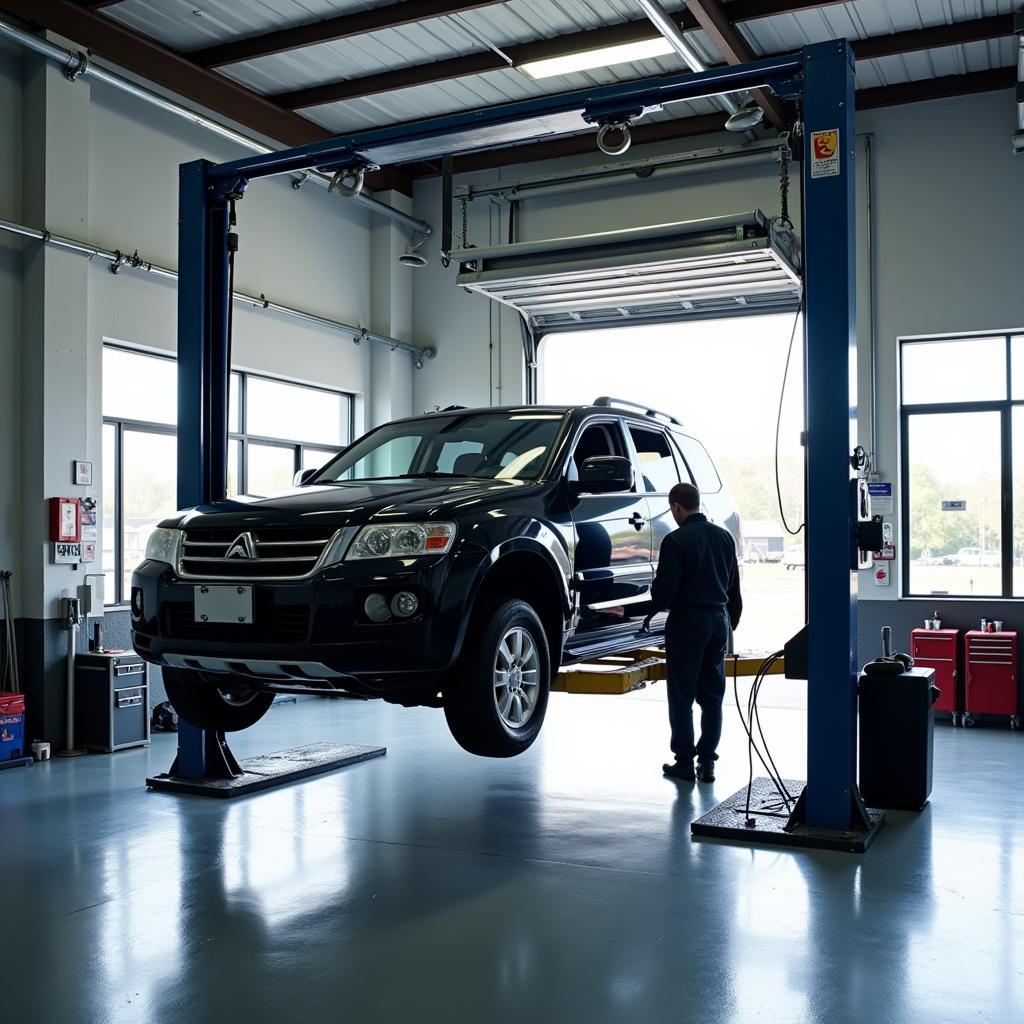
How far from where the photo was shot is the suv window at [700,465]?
681 centimetres

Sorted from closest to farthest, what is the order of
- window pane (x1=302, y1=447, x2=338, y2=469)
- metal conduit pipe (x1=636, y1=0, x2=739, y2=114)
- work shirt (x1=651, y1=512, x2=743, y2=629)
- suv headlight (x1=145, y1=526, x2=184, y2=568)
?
suv headlight (x1=145, y1=526, x2=184, y2=568)
work shirt (x1=651, y1=512, x2=743, y2=629)
metal conduit pipe (x1=636, y1=0, x2=739, y2=114)
window pane (x1=302, y1=447, x2=338, y2=469)

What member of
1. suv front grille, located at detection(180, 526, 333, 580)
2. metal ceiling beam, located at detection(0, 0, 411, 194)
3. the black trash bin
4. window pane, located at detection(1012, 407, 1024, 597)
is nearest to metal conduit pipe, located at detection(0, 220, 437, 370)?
metal ceiling beam, located at detection(0, 0, 411, 194)

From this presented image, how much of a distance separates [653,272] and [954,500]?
328cm

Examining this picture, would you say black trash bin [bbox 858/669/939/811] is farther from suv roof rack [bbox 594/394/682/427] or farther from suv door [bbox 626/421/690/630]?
suv roof rack [bbox 594/394/682/427]

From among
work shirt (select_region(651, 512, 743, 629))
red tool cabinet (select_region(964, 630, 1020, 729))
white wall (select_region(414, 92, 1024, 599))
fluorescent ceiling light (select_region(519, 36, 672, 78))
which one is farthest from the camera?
white wall (select_region(414, 92, 1024, 599))

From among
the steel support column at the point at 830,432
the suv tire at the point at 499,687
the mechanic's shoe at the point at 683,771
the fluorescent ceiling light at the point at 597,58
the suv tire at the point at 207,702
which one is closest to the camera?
the suv tire at the point at 499,687

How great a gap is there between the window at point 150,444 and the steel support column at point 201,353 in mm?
1493

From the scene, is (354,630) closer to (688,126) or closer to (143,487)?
(143,487)

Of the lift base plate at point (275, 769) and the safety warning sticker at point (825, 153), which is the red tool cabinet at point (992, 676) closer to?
the lift base plate at point (275, 769)

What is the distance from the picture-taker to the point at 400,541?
4223 mm

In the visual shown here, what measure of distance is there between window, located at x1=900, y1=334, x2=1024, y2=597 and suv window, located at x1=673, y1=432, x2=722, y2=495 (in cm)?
338

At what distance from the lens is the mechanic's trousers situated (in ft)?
20.1

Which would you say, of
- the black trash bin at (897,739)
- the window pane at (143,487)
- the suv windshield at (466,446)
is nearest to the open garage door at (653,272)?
the window pane at (143,487)

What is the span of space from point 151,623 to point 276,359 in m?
6.11
